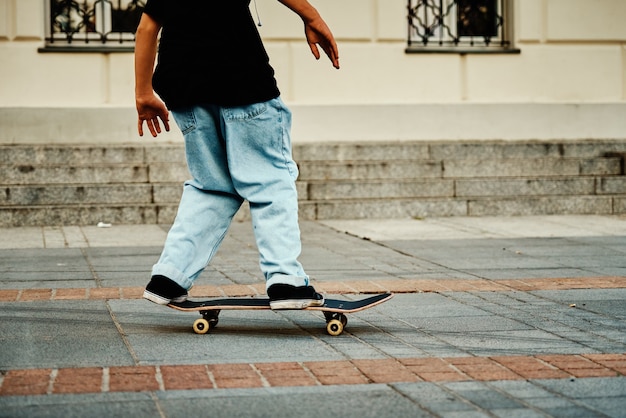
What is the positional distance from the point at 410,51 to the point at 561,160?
2.21m

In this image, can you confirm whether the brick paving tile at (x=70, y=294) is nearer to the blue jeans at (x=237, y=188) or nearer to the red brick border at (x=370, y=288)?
the red brick border at (x=370, y=288)

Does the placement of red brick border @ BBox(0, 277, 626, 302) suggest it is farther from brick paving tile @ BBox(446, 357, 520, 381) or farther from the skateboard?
brick paving tile @ BBox(446, 357, 520, 381)

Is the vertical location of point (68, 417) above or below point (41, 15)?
below

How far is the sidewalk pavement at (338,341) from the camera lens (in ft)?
11.9

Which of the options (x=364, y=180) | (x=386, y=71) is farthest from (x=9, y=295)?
A: (x=386, y=71)

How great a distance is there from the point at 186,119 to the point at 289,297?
894mm

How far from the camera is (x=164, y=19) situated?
470 centimetres

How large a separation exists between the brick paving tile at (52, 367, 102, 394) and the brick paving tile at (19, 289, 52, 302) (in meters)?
1.88

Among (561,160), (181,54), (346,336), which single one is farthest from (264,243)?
(561,160)

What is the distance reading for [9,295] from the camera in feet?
19.7

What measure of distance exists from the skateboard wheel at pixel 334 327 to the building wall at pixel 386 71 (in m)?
7.84

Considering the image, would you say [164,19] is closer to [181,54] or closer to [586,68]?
[181,54]

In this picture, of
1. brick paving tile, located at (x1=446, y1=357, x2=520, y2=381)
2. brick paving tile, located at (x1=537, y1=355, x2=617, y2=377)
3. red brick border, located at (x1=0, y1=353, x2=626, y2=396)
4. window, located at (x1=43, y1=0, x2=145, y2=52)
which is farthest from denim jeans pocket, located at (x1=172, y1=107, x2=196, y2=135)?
window, located at (x1=43, y1=0, x2=145, y2=52)

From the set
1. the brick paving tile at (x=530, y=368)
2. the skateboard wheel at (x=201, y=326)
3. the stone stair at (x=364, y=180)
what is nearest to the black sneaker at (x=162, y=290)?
the skateboard wheel at (x=201, y=326)
